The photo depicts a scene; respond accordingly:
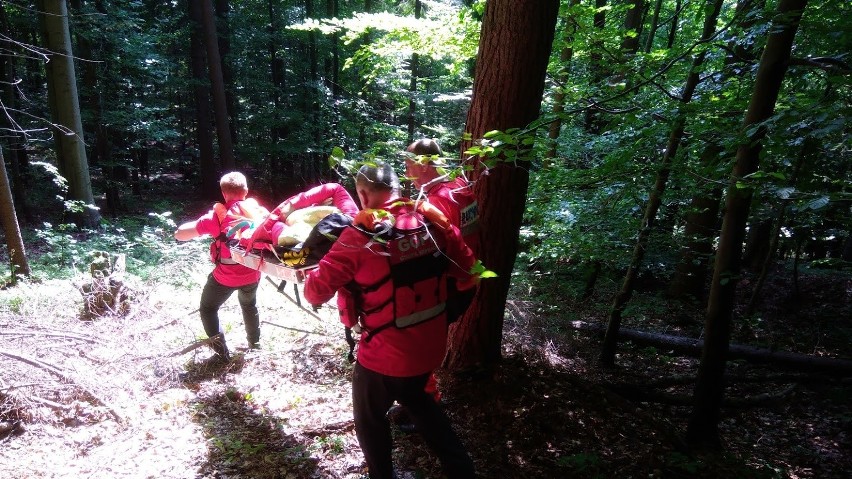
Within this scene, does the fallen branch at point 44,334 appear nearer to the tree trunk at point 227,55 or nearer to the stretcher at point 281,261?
the stretcher at point 281,261

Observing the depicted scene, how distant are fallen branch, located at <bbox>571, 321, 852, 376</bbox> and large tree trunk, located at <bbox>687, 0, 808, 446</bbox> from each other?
2.46 metres

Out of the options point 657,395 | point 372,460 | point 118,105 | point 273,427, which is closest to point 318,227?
point 372,460

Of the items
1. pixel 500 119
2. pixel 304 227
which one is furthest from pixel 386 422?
pixel 500 119

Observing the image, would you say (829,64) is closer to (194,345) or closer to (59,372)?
(194,345)

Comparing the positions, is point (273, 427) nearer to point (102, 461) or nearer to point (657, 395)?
point (102, 461)

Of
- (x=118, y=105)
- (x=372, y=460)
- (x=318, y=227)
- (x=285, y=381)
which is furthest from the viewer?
(x=118, y=105)

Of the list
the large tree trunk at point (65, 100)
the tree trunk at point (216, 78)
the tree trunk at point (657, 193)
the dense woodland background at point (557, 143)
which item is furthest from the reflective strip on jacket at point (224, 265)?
the tree trunk at point (216, 78)

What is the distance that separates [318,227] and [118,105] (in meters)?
15.6

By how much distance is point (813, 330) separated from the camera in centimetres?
744

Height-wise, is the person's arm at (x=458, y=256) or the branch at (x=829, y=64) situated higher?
the branch at (x=829, y=64)

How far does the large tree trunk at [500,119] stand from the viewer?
331cm

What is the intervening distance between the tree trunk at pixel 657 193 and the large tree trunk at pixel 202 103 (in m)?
17.1

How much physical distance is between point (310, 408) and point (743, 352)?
6.08 m

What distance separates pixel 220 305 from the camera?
4.99m
